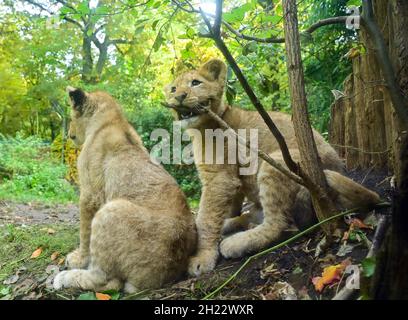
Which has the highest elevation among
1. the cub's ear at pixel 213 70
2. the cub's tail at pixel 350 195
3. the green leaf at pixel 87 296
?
the cub's ear at pixel 213 70

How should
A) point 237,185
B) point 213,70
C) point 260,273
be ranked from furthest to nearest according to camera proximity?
point 213,70
point 237,185
point 260,273

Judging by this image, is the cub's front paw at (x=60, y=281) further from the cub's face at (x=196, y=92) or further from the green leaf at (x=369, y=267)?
the green leaf at (x=369, y=267)

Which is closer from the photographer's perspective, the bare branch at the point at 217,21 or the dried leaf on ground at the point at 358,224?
the bare branch at the point at 217,21

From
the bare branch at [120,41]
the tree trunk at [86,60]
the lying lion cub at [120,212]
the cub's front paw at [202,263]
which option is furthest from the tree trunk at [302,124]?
the bare branch at [120,41]

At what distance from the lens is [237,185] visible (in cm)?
505

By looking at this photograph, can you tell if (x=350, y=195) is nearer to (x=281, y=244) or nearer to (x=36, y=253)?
(x=281, y=244)

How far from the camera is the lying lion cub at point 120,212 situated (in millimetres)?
4160

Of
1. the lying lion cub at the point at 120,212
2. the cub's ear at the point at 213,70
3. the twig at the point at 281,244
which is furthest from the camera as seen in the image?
the cub's ear at the point at 213,70

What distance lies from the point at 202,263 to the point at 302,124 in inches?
67.3

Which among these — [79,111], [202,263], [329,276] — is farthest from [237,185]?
[79,111]
